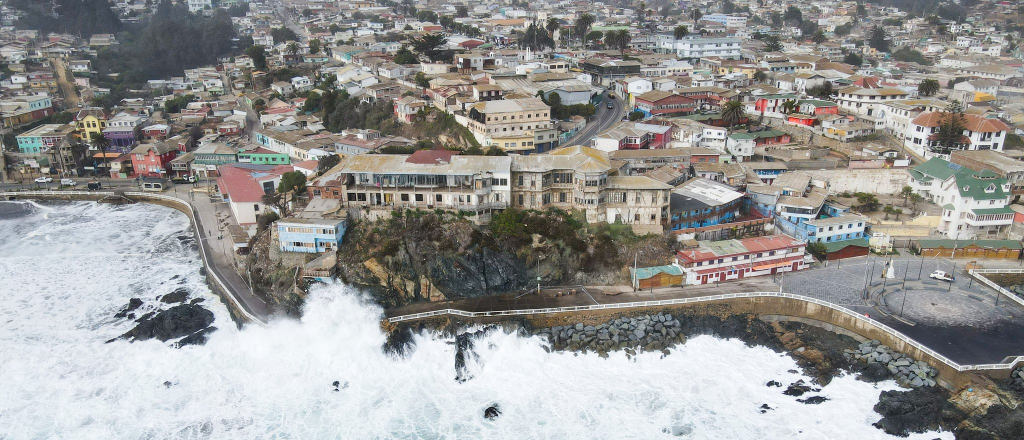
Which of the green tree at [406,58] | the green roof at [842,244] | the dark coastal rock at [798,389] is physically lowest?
the dark coastal rock at [798,389]

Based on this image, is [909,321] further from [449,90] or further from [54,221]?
[54,221]

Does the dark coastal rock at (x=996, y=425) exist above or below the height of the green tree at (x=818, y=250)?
below

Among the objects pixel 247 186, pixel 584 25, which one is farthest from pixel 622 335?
pixel 584 25

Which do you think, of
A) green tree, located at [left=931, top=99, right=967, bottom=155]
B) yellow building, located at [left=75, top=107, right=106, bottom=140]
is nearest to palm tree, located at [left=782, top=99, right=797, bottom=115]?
green tree, located at [left=931, top=99, right=967, bottom=155]

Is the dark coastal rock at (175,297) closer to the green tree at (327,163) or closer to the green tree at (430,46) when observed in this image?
the green tree at (327,163)

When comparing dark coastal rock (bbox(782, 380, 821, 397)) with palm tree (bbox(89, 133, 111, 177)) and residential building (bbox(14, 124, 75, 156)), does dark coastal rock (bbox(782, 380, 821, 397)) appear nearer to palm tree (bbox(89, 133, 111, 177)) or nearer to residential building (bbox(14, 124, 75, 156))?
palm tree (bbox(89, 133, 111, 177))

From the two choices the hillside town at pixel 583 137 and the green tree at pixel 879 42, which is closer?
the hillside town at pixel 583 137

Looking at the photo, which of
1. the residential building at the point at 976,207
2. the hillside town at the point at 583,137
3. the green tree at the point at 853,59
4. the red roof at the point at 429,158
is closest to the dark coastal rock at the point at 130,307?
the hillside town at the point at 583,137
